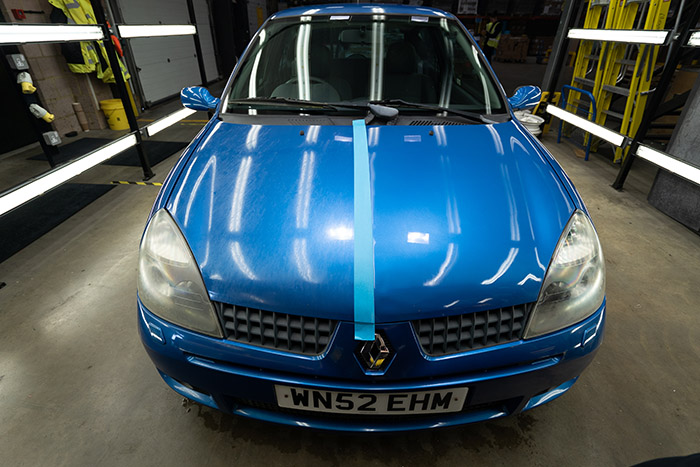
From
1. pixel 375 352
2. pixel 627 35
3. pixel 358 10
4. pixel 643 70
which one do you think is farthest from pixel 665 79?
pixel 375 352

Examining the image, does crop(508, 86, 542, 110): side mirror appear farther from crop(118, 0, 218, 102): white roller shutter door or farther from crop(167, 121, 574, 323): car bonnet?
crop(118, 0, 218, 102): white roller shutter door

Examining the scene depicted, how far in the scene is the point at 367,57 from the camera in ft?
6.26

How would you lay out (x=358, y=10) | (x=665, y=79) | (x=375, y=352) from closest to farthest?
(x=375, y=352) < (x=358, y=10) < (x=665, y=79)

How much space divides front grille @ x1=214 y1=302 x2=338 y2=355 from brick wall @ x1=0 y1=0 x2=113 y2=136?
517 cm

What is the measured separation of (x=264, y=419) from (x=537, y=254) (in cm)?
96

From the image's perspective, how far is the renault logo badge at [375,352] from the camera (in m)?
0.94

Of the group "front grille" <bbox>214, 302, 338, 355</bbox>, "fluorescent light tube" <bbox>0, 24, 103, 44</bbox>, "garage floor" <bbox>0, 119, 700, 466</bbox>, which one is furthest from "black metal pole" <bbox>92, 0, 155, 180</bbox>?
"front grille" <bbox>214, 302, 338, 355</bbox>

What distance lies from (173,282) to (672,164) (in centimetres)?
355

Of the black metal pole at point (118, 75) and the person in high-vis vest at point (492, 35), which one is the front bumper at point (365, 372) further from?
the person in high-vis vest at point (492, 35)

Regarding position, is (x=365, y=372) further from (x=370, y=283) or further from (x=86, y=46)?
(x=86, y=46)

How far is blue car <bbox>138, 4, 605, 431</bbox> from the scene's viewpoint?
0.96 m

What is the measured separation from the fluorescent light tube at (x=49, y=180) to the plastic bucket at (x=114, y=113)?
257cm

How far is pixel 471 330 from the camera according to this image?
0.97 meters

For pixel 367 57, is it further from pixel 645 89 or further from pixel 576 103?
pixel 576 103
